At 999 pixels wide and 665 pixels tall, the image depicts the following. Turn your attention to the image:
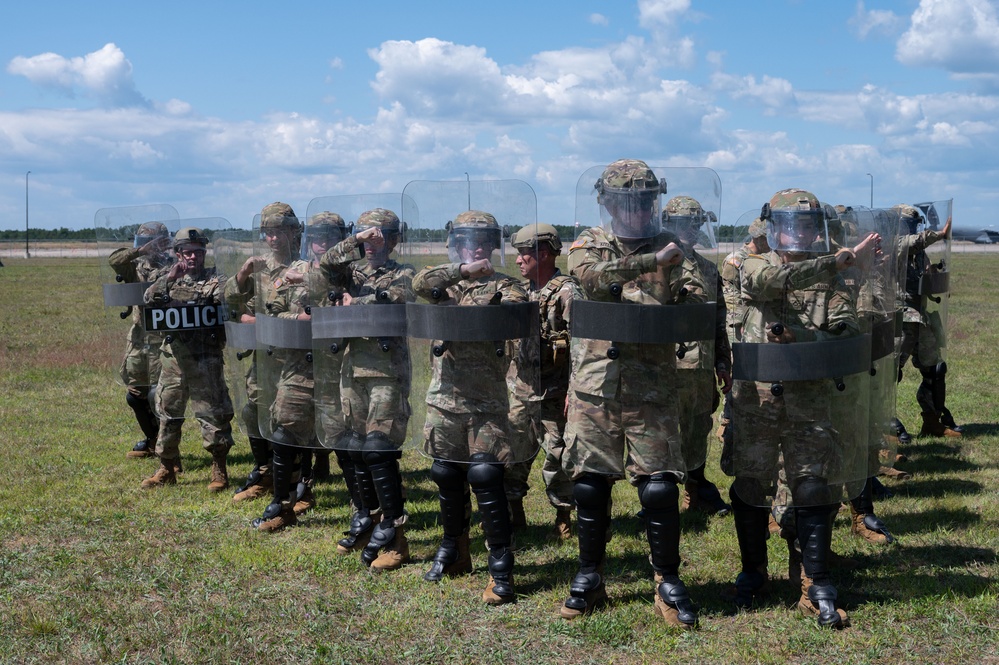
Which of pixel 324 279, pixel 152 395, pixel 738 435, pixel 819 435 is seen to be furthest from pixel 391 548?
pixel 152 395

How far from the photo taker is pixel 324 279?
6.72 metres

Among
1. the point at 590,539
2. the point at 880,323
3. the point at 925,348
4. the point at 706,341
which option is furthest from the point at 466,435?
the point at 925,348

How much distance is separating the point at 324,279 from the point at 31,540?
9.73 feet

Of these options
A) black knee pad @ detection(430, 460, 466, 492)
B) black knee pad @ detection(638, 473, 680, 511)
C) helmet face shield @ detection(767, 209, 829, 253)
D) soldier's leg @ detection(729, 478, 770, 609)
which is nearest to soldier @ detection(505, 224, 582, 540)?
black knee pad @ detection(430, 460, 466, 492)

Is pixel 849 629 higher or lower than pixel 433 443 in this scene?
lower

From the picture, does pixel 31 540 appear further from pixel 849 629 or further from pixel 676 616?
pixel 849 629

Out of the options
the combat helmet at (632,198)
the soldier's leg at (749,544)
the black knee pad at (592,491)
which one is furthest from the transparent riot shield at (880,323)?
the black knee pad at (592,491)

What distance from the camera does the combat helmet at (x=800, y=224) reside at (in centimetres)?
523

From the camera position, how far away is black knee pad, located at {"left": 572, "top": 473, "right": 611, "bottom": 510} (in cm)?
538

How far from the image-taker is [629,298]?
17.4ft

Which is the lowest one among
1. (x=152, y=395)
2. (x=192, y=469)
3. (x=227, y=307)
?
(x=192, y=469)

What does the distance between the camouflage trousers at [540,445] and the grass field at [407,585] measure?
41 centimetres

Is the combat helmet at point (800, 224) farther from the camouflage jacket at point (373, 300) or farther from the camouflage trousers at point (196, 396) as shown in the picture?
the camouflage trousers at point (196, 396)

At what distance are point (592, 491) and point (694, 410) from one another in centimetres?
94
